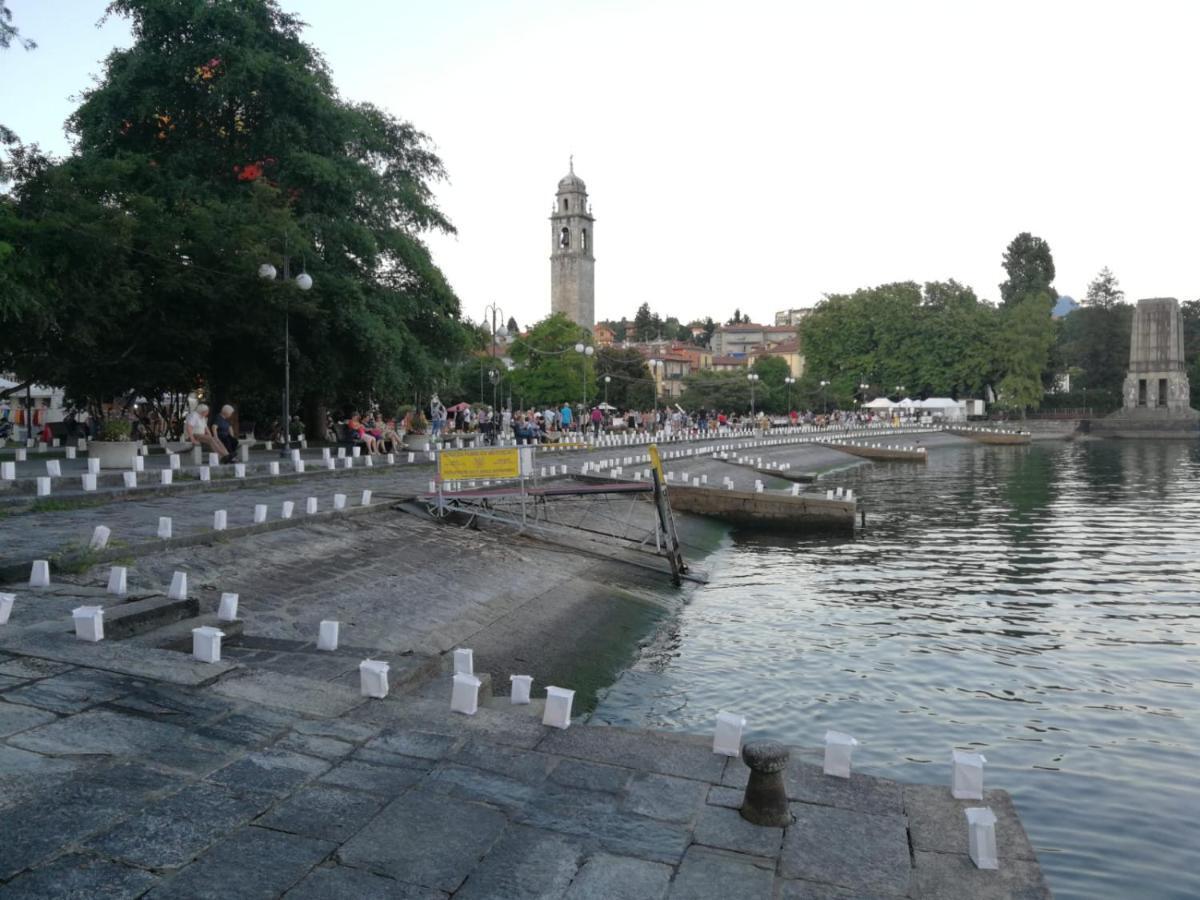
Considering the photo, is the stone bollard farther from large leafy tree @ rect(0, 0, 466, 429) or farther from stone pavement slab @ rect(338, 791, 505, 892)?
large leafy tree @ rect(0, 0, 466, 429)

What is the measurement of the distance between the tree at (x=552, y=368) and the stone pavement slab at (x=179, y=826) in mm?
70995

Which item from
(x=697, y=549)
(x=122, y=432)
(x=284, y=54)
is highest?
(x=284, y=54)

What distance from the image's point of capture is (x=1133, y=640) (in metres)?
14.5

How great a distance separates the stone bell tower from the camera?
10900 cm

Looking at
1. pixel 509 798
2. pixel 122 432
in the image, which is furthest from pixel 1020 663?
pixel 122 432

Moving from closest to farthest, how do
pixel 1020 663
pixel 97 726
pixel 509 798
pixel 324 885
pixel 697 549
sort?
pixel 324 885 < pixel 509 798 < pixel 97 726 < pixel 1020 663 < pixel 697 549

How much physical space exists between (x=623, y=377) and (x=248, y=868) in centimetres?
8248

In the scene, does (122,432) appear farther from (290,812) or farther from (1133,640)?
(1133,640)

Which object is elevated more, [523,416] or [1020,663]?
[523,416]

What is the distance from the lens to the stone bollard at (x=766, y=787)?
5.24 meters

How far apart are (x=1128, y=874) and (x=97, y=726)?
7406 mm

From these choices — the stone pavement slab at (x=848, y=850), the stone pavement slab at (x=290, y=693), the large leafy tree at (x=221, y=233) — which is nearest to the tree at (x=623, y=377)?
the large leafy tree at (x=221, y=233)

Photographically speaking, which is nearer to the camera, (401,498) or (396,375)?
(401,498)

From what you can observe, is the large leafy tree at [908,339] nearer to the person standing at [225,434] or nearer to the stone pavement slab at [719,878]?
the person standing at [225,434]
